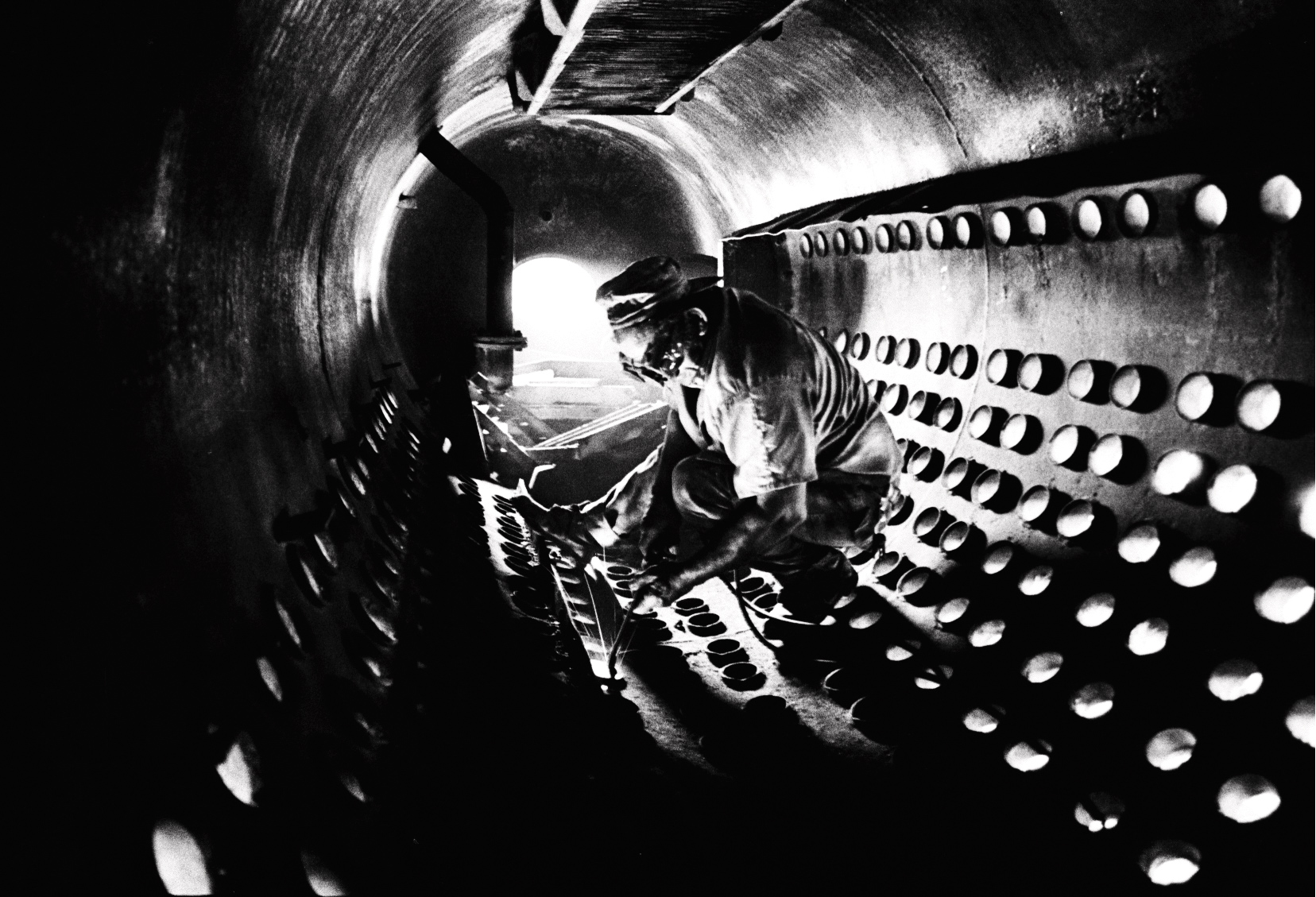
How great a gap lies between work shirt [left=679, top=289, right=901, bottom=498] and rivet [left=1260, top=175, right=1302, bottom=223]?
1.54 metres

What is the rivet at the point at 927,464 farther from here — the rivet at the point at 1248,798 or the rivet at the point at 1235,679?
the rivet at the point at 1248,798

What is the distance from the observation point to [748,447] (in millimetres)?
3371

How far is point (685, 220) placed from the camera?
→ 950 centimetres

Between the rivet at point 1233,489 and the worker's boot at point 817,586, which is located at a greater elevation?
the rivet at point 1233,489

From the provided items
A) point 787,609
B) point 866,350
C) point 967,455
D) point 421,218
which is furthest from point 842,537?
point 421,218

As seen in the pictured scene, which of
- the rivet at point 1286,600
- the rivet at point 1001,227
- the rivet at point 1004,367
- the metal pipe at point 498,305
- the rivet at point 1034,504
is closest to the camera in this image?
the rivet at point 1286,600

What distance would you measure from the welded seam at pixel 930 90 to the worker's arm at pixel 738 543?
218cm

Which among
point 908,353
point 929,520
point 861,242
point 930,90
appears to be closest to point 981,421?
point 929,520

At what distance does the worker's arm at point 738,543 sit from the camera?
3.44 metres

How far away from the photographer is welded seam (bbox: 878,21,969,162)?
4.49 metres

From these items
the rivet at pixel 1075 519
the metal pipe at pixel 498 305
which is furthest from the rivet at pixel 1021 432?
the metal pipe at pixel 498 305

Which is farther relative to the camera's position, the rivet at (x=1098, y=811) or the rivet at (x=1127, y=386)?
the rivet at (x=1127, y=386)

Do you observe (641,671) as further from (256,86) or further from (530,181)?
(530,181)

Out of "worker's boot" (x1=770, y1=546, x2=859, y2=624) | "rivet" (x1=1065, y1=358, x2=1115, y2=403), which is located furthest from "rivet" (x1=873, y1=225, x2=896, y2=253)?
"worker's boot" (x1=770, y1=546, x2=859, y2=624)
